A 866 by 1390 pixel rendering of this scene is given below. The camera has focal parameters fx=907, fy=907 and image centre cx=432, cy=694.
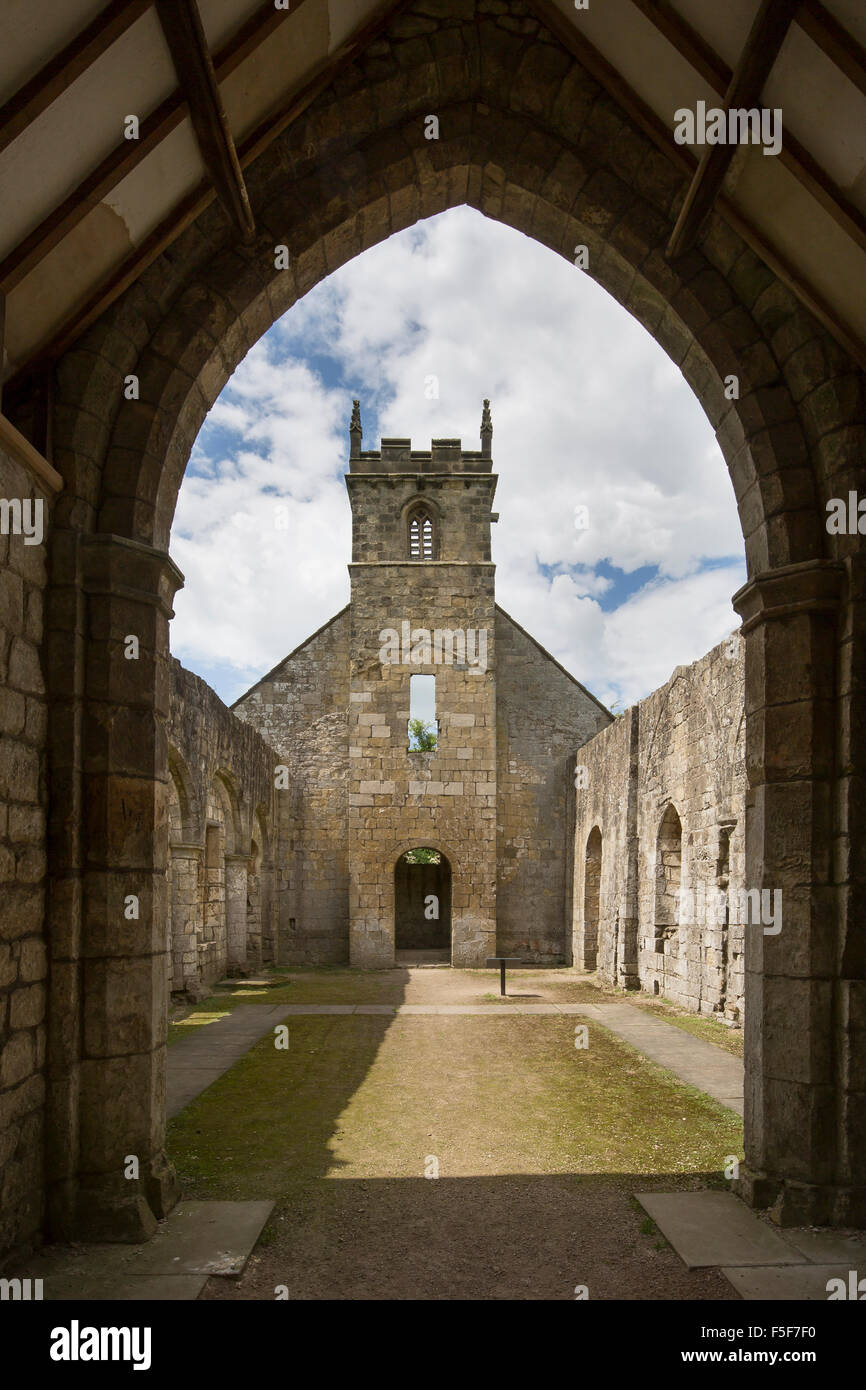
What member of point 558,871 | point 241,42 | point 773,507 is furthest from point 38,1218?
point 558,871

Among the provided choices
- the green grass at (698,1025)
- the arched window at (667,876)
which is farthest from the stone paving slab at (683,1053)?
the arched window at (667,876)

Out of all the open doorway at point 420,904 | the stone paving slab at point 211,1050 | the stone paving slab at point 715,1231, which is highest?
the stone paving slab at point 715,1231

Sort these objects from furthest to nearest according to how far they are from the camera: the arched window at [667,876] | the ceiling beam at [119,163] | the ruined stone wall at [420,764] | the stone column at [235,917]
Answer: the ruined stone wall at [420,764]
the stone column at [235,917]
the arched window at [667,876]
the ceiling beam at [119,163]

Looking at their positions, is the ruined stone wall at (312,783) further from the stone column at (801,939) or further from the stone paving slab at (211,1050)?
the stone column at (801,939)

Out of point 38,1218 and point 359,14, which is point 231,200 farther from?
point 38,1218

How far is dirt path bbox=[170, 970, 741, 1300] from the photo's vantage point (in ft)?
12.3

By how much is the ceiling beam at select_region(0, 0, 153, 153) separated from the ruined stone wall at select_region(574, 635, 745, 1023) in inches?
318

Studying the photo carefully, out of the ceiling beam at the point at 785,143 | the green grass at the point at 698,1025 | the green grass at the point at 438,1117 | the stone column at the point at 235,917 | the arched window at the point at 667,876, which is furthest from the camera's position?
the stone column at the point at 235,917

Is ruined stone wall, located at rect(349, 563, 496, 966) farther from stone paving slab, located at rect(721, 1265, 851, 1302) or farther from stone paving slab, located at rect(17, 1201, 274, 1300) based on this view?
stone paving slab, located at rect(721, 1265, 851, 1302)

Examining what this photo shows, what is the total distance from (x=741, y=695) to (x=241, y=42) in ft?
25.2

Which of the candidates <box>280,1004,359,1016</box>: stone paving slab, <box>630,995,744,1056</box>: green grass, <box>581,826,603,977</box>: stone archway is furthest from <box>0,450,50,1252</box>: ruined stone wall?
<box>581,826,603,977</box>: stone archway

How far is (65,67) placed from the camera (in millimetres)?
3123

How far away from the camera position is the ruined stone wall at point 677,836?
32.8 ft

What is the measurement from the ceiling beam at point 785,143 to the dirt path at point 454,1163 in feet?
14.1
